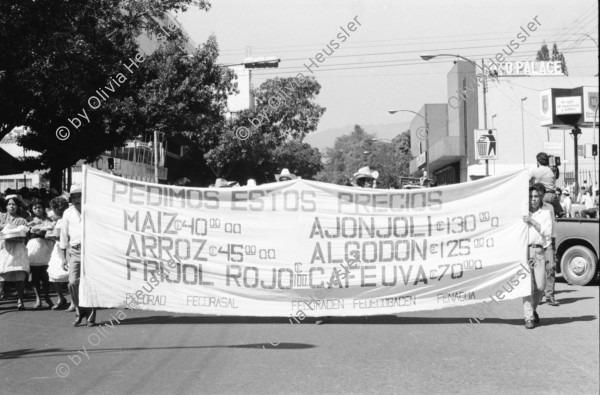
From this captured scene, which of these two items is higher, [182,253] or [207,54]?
[207,54]

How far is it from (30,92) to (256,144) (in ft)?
117

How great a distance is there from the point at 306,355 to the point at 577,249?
833 centimetres

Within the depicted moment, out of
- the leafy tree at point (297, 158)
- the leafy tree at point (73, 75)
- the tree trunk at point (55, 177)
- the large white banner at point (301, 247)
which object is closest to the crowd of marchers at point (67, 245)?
the large white banner at point (301, 247)

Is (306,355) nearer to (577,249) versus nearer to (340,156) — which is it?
(577,249)

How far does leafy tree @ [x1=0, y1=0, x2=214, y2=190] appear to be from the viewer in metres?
16.3

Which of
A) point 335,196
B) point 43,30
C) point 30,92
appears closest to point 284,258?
point 335,196

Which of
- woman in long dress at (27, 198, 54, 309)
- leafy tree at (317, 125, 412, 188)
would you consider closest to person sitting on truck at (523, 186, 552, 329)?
woman in long dress at (27, 198, 54, 309)

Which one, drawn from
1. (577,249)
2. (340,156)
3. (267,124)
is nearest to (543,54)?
(267,124)

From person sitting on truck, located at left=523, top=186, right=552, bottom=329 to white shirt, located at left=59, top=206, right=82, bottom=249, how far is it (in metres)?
5.67

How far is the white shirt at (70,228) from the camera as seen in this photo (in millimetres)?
10141

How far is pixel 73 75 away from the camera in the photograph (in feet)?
59.7

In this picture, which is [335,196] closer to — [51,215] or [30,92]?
[51,215]

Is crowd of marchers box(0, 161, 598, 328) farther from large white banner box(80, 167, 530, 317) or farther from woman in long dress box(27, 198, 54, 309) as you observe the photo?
large white banner box(80, 167, 530, 317)

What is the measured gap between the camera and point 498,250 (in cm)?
983
